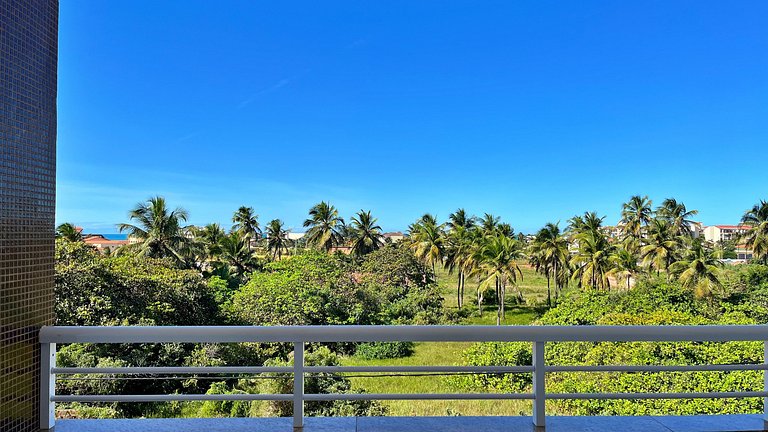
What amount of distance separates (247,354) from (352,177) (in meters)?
16.0

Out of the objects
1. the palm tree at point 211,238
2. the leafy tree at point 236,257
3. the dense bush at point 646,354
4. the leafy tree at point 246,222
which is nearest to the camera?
the dense bush at point 646,354

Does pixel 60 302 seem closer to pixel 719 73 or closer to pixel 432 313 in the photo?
pixel 432 313

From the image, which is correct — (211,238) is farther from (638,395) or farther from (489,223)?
(638,395)

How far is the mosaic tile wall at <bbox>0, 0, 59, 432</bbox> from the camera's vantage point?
194cm

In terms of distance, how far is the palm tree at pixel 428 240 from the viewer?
25047mm

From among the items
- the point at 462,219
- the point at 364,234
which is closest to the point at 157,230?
the point at 364,234

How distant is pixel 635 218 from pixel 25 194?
95.8 feet

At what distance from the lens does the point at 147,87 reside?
2478 centimetres

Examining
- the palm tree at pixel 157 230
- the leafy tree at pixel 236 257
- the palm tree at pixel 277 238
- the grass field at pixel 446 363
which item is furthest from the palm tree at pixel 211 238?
the grass field at pixel 446 363

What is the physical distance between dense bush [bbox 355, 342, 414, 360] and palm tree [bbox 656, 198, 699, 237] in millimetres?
16182

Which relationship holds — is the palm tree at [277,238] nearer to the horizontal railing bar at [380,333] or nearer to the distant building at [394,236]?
the distant building at [394,236]

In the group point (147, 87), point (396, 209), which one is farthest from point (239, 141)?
point (396, 209)

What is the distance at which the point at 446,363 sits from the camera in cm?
1934

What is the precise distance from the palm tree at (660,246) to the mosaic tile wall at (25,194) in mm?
25888
